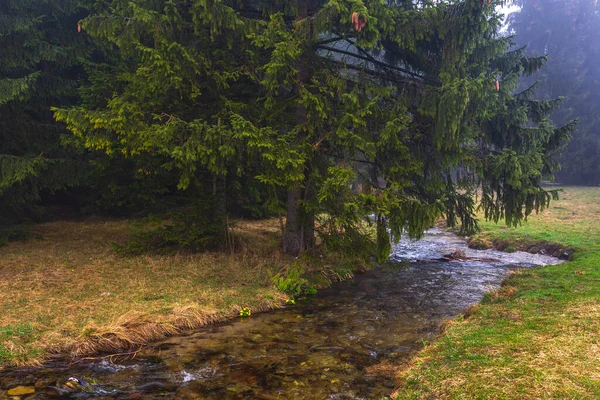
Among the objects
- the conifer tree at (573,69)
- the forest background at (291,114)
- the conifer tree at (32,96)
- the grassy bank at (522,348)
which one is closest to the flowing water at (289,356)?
the grassy bank at (522,348)

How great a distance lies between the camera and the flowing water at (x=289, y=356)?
6102 mm

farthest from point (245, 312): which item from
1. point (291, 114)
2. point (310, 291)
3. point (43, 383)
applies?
point (291, 114)

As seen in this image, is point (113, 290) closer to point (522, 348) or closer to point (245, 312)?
point (245, 312)

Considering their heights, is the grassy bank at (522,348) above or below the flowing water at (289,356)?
above

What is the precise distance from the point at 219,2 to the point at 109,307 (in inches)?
297

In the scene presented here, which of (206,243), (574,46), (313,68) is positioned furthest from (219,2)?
(574,46)

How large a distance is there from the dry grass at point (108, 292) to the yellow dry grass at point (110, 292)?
0.02 m

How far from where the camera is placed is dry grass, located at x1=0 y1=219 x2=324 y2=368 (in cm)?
752

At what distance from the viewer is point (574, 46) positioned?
1875 inches

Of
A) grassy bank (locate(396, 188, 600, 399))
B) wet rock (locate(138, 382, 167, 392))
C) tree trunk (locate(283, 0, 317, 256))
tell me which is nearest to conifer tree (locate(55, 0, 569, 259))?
tree trunk (locate(283, 0, 317, 256))

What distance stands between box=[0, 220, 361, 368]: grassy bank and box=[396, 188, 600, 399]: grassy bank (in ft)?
14.7

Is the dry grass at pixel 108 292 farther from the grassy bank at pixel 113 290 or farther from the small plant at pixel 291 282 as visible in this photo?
the small plant at pixel 291 282

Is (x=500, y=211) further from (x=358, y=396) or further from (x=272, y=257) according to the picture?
(x=358, y=396)

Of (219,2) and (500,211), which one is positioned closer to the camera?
(219,2)
